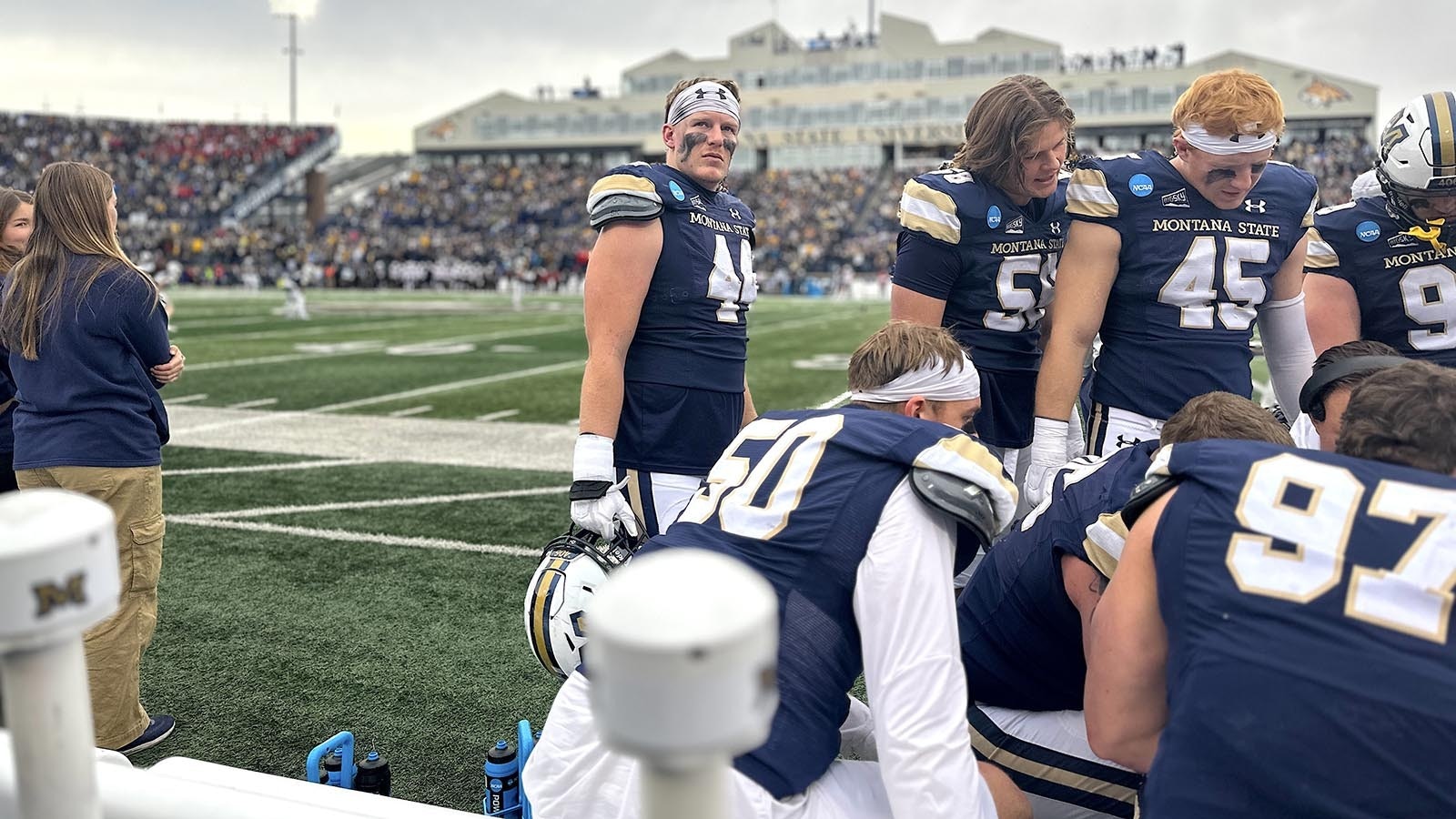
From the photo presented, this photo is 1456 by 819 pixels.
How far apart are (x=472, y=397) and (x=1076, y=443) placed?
310 inches

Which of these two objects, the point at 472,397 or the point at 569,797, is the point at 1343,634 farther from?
the point at 472,397

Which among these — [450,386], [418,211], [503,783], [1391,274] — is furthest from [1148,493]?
[418,211]

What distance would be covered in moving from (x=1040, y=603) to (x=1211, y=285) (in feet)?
4.96

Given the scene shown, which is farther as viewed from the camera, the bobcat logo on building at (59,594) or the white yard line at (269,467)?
the white yard line at (269,467)

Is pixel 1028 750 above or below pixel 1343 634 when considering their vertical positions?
below

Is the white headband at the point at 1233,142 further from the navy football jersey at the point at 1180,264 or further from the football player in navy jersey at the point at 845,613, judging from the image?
the football player in navy jersey at the point at 845,613

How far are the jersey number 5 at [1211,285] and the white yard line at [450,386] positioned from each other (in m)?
8.24

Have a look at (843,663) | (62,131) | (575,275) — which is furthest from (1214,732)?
(62,131)

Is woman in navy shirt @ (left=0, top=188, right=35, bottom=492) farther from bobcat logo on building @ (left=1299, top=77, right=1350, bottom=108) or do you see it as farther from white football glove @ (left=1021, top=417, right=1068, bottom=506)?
bobcat logo on building @ (left=1299, top=77, right=1350, bottom=108)

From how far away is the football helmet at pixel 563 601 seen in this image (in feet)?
8.30

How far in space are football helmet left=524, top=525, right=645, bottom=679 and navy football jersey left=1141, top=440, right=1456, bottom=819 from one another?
1.32 meters

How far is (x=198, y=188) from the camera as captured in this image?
153 feet

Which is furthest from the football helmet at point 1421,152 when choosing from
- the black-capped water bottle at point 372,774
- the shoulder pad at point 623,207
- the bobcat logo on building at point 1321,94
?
the bobcat logo on building at point 1321,94

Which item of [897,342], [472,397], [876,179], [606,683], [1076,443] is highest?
[876,179]
